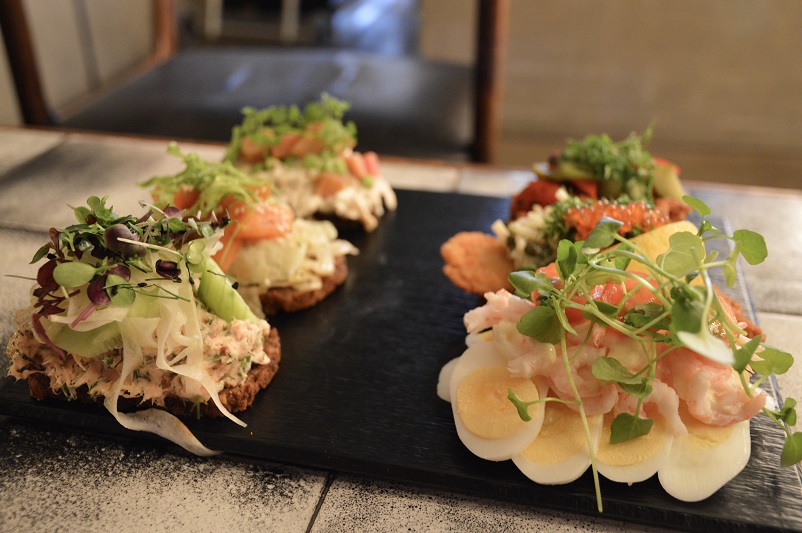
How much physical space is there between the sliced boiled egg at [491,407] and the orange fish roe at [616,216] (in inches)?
24.1

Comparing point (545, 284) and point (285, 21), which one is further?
point (285, 21)

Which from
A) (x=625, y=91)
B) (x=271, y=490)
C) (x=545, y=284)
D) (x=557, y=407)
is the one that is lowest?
(x=625, y=91)

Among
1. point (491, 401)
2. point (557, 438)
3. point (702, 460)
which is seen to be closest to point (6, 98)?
point (491, 401)

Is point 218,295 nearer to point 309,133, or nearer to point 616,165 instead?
point 309,133

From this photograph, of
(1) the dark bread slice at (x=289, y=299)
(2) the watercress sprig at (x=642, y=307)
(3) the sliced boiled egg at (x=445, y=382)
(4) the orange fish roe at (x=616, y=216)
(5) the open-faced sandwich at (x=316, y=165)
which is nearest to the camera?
(2) the watercress sprig at (x=642, y=307)

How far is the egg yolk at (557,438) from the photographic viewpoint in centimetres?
166

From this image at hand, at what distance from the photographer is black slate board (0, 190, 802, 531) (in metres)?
1.62

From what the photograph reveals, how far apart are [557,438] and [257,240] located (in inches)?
46.1

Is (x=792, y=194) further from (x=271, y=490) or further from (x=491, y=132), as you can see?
(x=271, y=490)

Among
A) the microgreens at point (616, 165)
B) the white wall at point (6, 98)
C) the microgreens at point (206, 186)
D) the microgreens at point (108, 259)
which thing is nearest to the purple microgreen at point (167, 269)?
the microgreens at point (108, 259)

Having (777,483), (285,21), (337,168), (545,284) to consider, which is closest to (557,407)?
(545,284)

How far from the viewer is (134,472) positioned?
1.73m

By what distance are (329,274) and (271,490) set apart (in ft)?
2.99

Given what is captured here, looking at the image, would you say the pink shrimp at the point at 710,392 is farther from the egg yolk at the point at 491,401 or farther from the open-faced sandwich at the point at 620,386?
the egg yolk at the point at 491,401
